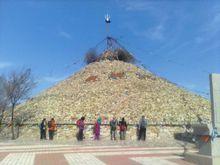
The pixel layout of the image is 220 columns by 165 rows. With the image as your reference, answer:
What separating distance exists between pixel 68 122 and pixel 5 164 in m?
18.2

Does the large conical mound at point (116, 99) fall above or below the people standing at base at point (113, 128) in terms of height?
above

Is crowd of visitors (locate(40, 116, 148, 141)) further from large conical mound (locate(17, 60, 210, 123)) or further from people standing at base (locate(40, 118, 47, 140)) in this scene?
large conical mound (locate(17, 60, 210, 123))

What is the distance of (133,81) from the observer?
41.3 m

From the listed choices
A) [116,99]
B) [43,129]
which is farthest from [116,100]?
[43,129]

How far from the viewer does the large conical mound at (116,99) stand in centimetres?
3426

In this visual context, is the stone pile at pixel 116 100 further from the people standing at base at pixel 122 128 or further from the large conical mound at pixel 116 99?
the people standing at base at pixel 122 128

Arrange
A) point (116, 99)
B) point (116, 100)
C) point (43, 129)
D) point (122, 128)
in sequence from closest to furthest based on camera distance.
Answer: point (122, 128)
point (43, 129)
point (116, 100)
point (116, 99)

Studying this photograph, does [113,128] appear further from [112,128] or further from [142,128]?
[142,128]

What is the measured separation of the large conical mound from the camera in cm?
3426

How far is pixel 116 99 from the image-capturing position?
3719 centimetres

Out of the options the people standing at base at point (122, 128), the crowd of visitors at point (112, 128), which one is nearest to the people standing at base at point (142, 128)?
the crowd of visitors at point (112, 128)

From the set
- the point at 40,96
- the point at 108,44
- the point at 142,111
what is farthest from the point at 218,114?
the point at 108,44

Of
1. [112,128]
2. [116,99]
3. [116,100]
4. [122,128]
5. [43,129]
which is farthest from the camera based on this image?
[116,99]

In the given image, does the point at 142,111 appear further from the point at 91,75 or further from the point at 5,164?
the point at 5,164
